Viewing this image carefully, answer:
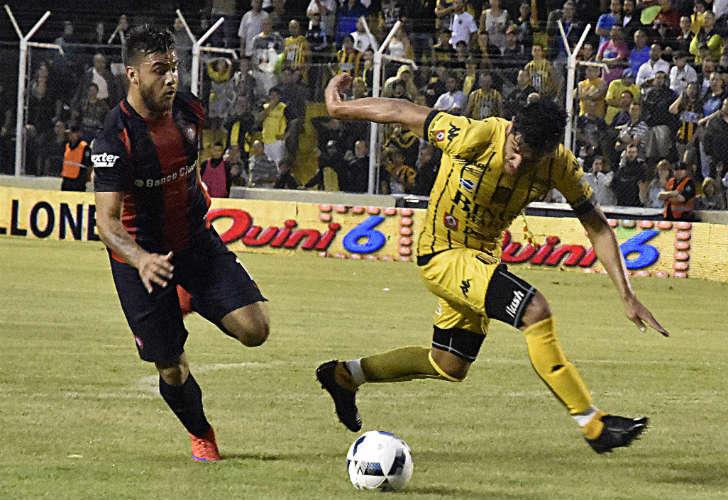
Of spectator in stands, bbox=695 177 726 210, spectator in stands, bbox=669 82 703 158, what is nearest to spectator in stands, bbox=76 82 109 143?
spectator in stands, bbox=669 82 703 158

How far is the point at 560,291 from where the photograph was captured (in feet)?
51.8

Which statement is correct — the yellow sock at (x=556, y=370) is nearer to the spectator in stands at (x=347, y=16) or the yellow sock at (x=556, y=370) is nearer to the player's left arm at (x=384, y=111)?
the player's left arm at (x=384, y=111)

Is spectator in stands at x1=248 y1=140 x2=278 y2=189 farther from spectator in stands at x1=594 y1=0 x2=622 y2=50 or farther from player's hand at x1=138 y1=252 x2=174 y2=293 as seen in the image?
player's hand at x1=138 y1=252 x2=174 y2=293

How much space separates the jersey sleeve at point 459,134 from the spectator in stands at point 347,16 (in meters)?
15.3

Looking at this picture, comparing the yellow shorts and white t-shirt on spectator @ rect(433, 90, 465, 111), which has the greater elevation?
white t-shirt on spectator @ rect(433, 90, 465, 111)

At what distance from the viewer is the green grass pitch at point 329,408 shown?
5980 mm

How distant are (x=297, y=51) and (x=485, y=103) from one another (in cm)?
333

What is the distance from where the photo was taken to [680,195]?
680 inches

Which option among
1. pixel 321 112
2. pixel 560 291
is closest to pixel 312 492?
pixel 560 291

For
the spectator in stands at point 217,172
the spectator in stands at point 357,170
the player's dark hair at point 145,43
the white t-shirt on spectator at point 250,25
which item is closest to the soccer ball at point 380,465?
the player's dark hair at point 145,43

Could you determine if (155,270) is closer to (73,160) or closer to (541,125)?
(541,125)

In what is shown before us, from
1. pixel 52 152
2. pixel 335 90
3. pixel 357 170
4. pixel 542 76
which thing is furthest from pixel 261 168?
pixel 335 90

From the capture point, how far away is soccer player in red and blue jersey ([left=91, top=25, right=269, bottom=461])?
625cm

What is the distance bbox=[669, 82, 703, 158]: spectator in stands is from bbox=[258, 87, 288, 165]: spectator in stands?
5.83 meters
